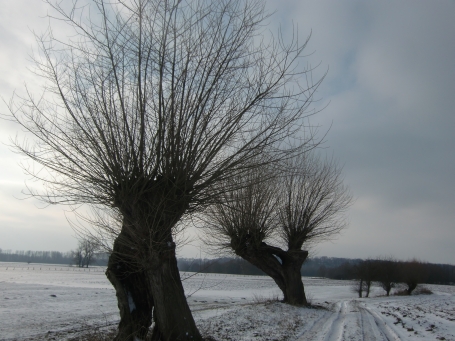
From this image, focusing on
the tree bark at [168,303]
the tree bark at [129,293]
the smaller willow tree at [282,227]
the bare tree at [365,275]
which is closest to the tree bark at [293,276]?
the smaller willow tree at [282,227]

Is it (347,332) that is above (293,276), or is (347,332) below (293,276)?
below

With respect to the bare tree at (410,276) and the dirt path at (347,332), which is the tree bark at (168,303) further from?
the bare tree at (410,276)

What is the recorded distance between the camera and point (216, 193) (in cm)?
701

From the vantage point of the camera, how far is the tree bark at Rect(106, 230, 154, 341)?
6914 millimetres

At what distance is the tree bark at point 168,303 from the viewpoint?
6.59m

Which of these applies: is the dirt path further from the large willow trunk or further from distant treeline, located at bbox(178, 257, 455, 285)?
the large willow trunk

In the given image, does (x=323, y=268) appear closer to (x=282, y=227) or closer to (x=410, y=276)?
Result: (x=410, y=276)

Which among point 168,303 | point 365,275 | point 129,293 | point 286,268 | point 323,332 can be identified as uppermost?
point 286,268

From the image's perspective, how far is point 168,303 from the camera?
6.68m

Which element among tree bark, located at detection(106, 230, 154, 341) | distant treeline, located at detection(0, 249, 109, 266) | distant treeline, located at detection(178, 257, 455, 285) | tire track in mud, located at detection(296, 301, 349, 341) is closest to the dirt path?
tire track in mud, located at detection(296, 301, 349, 341)

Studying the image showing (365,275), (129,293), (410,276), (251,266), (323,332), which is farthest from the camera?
(365,275)

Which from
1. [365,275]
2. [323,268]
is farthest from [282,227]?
[323,268]

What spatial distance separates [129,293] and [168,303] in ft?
3.34

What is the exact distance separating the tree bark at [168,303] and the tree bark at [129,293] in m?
0.43
